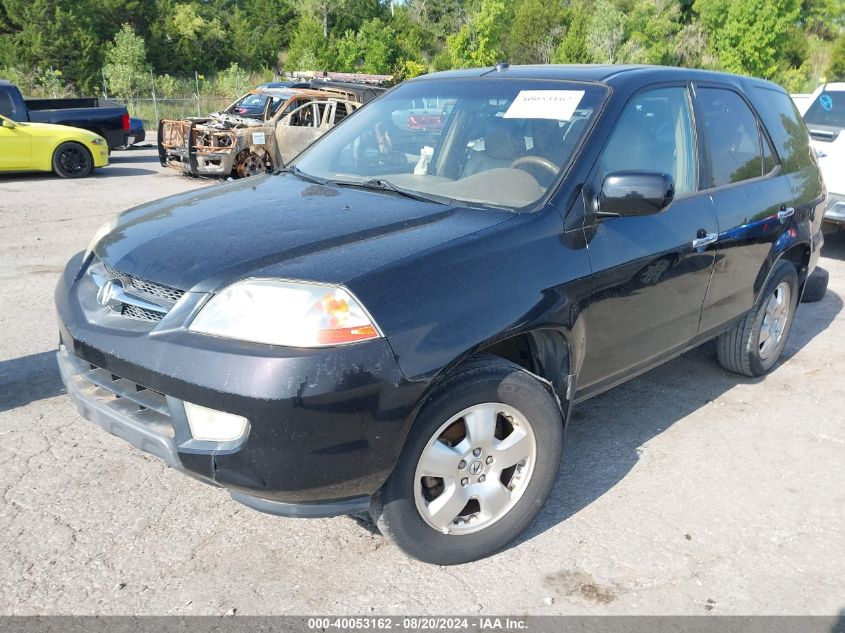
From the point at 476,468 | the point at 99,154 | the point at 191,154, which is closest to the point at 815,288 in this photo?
the point at 476,468

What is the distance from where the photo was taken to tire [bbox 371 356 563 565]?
2637mm

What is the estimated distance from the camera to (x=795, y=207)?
15.2 feet

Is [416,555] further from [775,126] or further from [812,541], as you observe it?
[775,126]

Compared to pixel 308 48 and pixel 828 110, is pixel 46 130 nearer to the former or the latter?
pixel 828 110

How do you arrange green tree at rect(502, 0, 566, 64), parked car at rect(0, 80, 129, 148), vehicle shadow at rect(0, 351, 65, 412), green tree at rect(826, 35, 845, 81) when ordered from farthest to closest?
green tree at rect(502, 0, 566, 64)
green tree at rect(826, 35, 845, 81)
parked car at rect(0, 80, 129, 148)
vehicle shadow at rect(0, 351, 65, 412)

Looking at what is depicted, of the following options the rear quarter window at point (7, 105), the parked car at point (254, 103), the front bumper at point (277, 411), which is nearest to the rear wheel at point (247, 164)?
the parked car at point (254, 103)

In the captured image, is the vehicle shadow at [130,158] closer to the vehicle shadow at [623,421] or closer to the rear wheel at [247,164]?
the rear wheel at [247,164]

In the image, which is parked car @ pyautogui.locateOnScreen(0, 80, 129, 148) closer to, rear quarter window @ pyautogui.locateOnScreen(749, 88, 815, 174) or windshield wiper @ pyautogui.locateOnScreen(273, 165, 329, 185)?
windshield wiper @ pyautogui.locateOnScreen(273, 165, 329, 185)

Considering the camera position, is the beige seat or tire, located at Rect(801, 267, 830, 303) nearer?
the beige seat

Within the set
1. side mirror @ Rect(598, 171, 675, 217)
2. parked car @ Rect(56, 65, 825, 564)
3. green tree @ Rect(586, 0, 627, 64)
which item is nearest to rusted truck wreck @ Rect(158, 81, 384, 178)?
parked car @ Rect(56, 65, 825, 564)

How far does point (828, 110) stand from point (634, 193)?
25.8 ft

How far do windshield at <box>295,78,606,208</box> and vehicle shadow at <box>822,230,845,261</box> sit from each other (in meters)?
6.52

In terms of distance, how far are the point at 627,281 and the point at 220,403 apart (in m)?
1.85

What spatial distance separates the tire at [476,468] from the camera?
2637 millimetres
